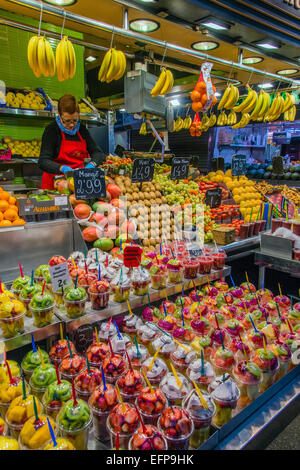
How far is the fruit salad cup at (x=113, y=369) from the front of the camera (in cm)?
153

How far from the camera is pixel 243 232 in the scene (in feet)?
12.1

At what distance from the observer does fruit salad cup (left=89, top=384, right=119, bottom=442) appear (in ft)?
4.39

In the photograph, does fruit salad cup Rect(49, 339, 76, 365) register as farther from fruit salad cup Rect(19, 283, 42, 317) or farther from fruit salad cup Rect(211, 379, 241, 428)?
fruit salad cup Rect(211, 379, 241, 428)

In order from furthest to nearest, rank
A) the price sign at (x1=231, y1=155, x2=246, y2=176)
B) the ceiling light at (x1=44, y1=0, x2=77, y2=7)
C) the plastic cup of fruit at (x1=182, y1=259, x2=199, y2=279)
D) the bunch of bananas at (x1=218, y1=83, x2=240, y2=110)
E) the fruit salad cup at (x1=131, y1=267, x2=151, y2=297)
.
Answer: the price sign at (x1=231, y1=155, x2=246, y2=176)
the bunch of bananas at (x1=218, y1=83, x2=240, y2=110)
the ceiling light at (x1=44, y1=0, x2=77, y2=7)
the plastic cup of fruit at (x1=182, y1=259, x2=199, y2=279)
the fruit salad cup at (x1=131, y1=267, x2=151, y2=297)

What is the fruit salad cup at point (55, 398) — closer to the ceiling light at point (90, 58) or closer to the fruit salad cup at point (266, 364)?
the fruit salad cup at point (266, 364)

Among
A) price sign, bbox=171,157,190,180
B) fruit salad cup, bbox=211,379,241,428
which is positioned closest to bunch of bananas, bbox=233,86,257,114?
price sign, bbox=171,157,190,180

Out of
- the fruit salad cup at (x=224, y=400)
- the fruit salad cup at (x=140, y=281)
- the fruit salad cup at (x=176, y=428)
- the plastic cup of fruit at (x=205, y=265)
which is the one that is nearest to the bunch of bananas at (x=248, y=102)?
the plastic cup of fruit at (x=205, y=265)

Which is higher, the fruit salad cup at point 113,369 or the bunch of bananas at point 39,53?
the bunch of bananas at point 39,53

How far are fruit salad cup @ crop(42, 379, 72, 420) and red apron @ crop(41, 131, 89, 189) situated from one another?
9.53 feet

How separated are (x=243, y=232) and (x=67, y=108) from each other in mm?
2388

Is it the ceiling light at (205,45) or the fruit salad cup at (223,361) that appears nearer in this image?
the fruit salad cup at (223,361)

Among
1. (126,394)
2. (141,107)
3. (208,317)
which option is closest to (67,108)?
(141,107)

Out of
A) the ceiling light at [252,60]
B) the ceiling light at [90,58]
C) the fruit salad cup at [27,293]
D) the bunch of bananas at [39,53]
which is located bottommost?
the fruit salad cup at [27,293]

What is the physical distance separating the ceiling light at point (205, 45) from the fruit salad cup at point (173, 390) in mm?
4094
